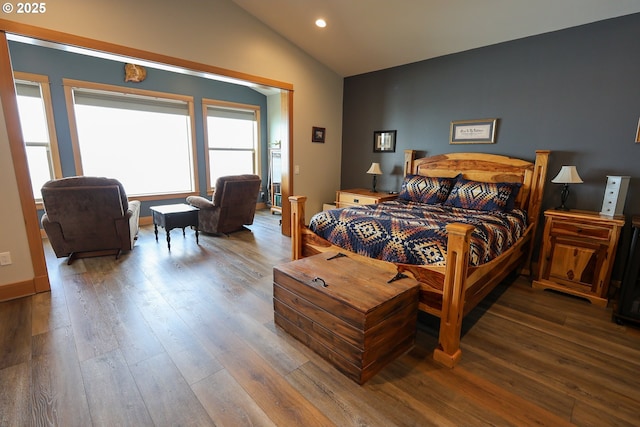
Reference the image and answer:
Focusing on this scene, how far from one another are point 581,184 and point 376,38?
2.90 m

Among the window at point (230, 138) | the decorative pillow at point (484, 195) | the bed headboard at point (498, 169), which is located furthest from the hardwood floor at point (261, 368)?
the window at point (230, 138)

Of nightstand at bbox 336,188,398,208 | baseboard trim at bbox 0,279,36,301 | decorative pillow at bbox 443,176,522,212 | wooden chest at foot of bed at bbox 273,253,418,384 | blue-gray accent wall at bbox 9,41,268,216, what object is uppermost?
blue-gray accent wall at bbox 9,41,268,216

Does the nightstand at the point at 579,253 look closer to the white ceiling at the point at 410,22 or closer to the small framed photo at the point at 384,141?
the white ceiling at the point at 410,22

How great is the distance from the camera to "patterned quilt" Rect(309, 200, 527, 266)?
2.12 m

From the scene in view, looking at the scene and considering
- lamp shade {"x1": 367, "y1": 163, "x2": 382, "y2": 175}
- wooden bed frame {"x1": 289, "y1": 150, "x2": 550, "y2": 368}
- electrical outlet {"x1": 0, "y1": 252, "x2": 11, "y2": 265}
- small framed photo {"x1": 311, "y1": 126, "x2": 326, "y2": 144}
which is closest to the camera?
wooden bed frame {"x1": 289, "y1": 150, "x2": 550, "y2": 368}

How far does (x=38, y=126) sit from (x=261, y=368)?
5059mm

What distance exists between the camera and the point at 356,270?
7.09 feet

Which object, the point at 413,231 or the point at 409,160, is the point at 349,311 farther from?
the point at 409,160

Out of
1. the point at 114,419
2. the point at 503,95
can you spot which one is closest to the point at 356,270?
the point at 114,419

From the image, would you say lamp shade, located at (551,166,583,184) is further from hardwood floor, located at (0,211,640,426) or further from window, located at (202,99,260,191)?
window, located at (202,99,260,191)

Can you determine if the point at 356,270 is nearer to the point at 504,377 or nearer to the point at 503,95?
the point at 504,377

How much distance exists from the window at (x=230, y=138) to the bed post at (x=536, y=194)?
17.3 feet

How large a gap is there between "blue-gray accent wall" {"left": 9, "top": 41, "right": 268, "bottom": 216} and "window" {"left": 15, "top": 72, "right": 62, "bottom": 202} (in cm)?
8

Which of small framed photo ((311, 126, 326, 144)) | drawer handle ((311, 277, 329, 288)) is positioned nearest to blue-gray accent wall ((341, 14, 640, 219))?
small framed photo ((311, 126, 326, 144))
